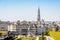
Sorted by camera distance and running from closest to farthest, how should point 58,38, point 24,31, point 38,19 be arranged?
point 58,38 → point 24,31 → point 38,19

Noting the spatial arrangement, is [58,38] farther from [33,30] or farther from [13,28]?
[13,28]

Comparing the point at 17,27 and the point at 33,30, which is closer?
the point at 33,30

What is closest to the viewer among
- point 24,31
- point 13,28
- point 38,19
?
point 24,31

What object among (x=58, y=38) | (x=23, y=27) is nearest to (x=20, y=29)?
(x=23, y=27)

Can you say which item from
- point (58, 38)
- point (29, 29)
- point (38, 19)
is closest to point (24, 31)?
point (29, 29)

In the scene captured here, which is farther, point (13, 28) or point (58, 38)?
point (13, 28)

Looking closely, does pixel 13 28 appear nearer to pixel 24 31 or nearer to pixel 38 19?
pixel 24 31

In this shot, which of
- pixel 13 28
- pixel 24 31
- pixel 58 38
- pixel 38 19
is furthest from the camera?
pixel 38 19

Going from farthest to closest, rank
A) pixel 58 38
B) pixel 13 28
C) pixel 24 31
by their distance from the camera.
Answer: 1. pixel 13 28
2. pixel 24 31
3. pixel 58 38

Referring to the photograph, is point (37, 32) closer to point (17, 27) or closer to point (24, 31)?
point (24, 31)
